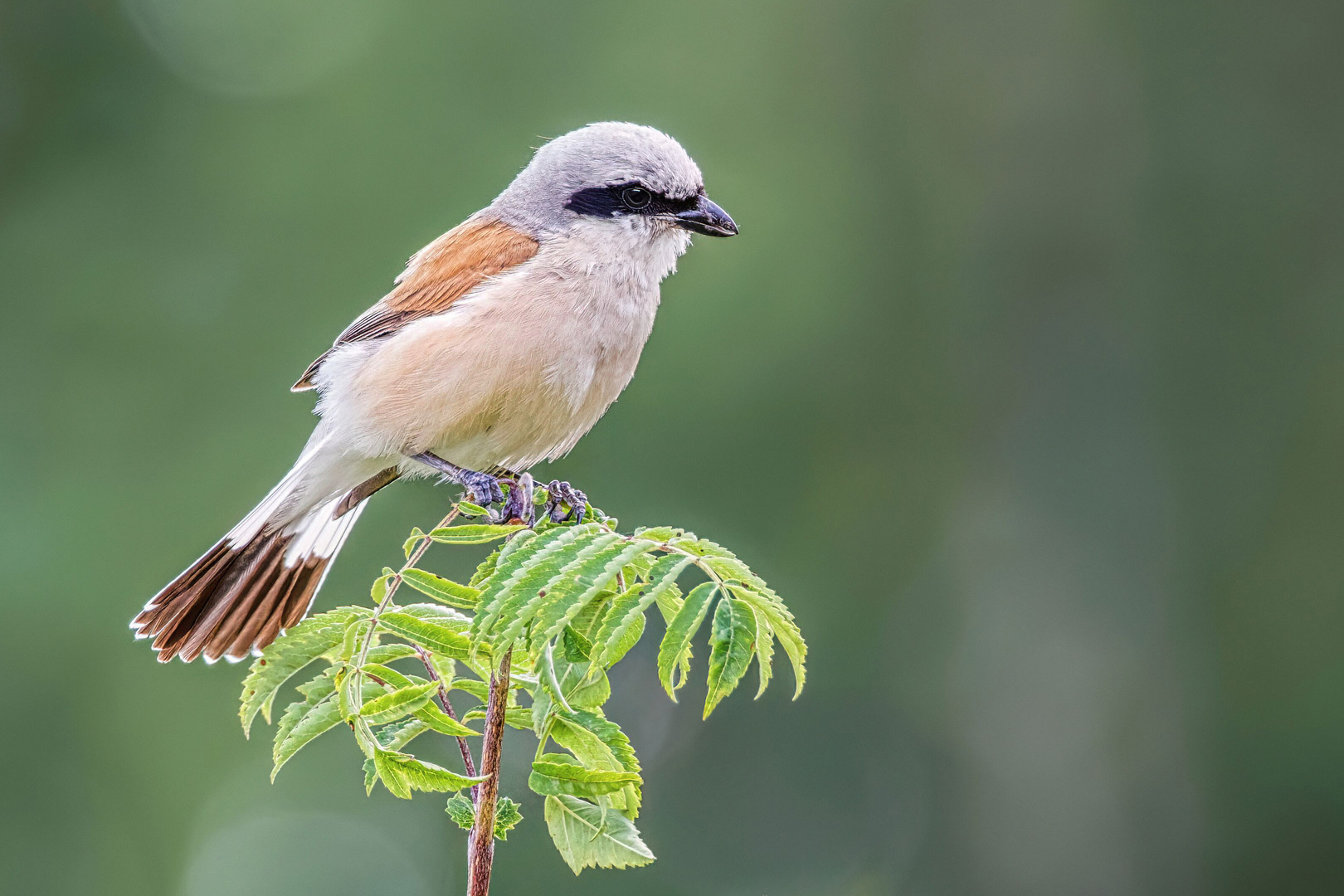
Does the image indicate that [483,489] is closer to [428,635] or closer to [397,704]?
[428,635]

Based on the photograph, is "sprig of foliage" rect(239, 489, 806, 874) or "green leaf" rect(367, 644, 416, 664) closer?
"sprig of foliage" rect(239, 489, 806, 874)

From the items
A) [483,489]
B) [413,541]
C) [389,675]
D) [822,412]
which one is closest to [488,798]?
[389,675]

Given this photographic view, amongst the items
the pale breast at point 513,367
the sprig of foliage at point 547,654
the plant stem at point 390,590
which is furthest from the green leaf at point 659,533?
the pale breast at point 513,367

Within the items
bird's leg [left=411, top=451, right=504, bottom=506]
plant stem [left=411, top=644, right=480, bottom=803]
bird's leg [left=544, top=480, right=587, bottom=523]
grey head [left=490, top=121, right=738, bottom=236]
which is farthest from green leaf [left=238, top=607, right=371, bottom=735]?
grey head [left=490, top=121, right=738, bottom=236]

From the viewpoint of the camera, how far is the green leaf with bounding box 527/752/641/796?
186cm

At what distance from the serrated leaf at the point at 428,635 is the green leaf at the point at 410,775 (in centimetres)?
22

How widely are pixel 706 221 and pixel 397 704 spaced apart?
2.06 m

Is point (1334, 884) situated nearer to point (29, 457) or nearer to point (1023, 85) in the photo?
point (1023, 85)

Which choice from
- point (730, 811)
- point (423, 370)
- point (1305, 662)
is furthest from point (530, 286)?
point (1305, 662)

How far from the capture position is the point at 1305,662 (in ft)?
34.2

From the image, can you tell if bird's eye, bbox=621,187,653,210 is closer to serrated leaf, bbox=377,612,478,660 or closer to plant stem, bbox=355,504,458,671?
plant stem, bbox=355,504,458,671

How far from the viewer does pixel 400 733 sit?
2053 millimetres

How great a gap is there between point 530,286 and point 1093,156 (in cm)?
1039

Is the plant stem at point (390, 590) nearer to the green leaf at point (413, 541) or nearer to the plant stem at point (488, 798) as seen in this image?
the green leaf at point (413, 541)
